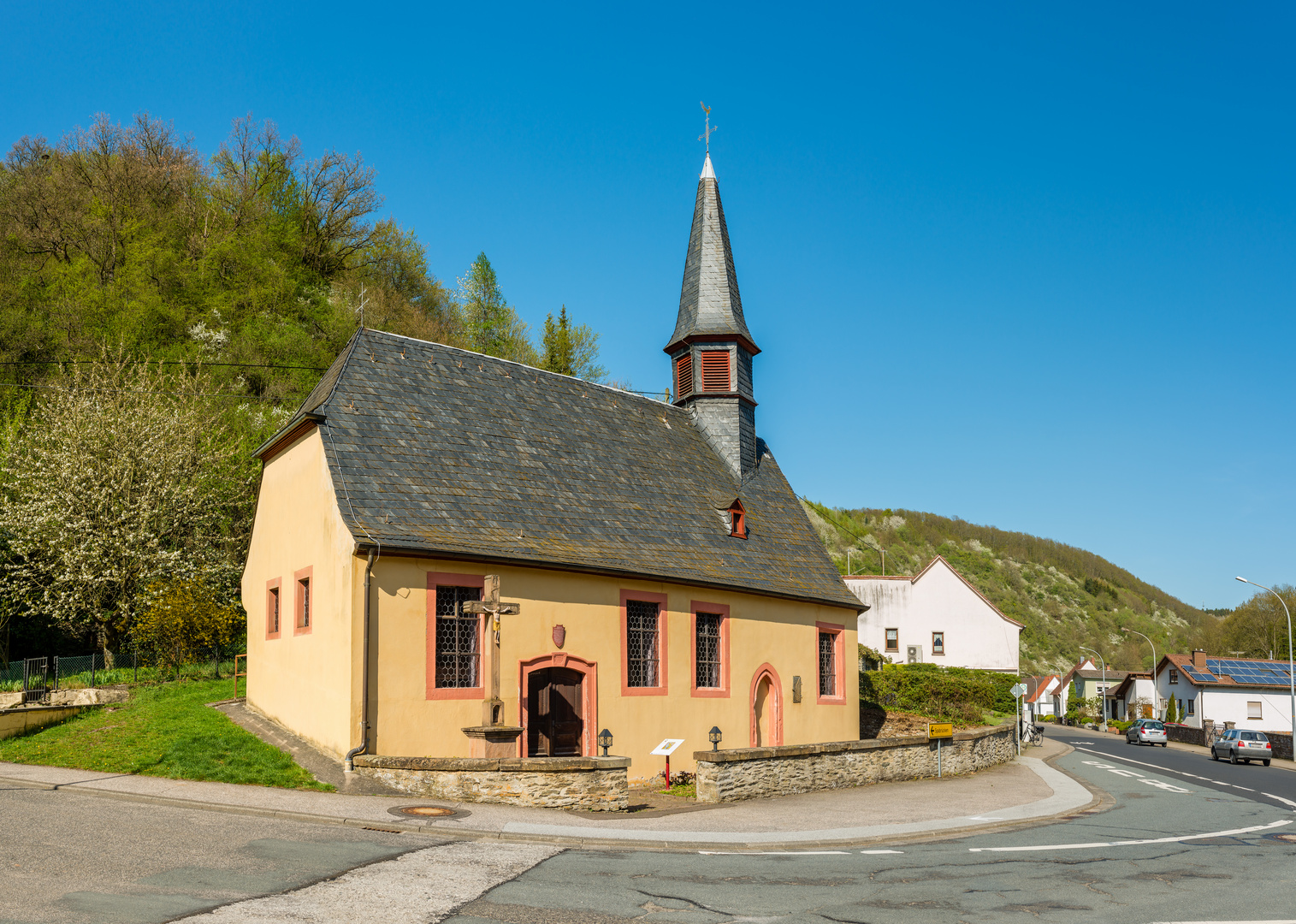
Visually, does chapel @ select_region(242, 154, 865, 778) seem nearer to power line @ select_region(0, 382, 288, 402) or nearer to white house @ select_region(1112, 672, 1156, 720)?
power line @ select_region(0, 382, 288, 402)

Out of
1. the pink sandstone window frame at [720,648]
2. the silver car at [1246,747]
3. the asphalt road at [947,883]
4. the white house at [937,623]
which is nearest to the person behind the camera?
the asphalt road at [947,883]

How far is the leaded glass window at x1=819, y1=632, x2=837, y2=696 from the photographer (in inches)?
1077

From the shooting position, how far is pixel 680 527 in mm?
24047

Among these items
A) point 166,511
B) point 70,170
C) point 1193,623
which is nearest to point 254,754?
point 166,511

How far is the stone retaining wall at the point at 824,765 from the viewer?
674 inches

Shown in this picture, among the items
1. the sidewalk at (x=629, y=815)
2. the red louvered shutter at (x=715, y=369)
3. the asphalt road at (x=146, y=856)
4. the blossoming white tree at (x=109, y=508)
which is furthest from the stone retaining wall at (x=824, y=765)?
the blossoming white tree at (x=109, y=508)

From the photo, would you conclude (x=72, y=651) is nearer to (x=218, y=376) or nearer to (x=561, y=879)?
(x=218, y=376)

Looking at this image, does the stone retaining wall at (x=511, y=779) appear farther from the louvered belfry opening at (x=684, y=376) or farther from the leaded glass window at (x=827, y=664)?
the louvered belfry opening at (x=684, y=376)

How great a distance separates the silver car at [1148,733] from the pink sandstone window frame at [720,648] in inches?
1535

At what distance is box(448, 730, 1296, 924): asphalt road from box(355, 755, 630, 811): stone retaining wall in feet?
10.6

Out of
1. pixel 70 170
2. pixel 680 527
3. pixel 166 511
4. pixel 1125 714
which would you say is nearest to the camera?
pixel 680 527

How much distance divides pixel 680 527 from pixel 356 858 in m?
14.6

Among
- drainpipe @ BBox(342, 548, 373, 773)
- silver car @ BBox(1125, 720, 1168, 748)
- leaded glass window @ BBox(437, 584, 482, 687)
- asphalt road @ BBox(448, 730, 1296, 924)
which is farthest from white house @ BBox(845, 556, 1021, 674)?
drainpipe @ BBox(342, 548, 373, 773)

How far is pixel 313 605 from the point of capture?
18500mm
